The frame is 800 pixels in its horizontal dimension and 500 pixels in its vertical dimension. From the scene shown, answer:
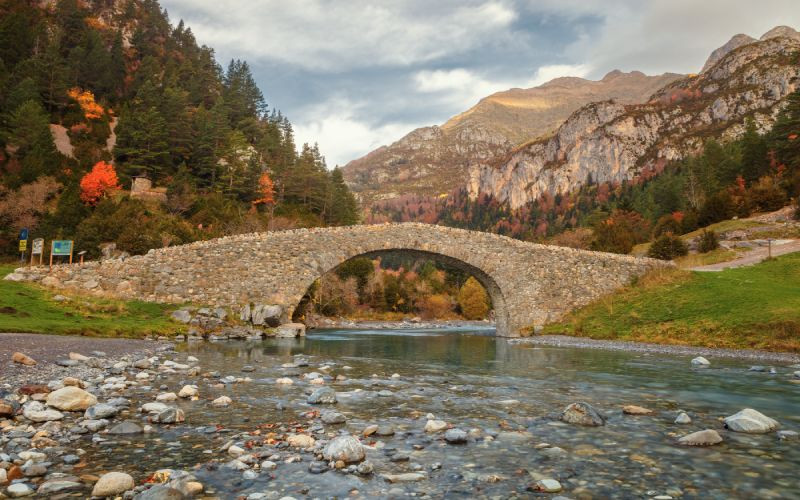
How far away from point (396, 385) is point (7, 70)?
76718mm

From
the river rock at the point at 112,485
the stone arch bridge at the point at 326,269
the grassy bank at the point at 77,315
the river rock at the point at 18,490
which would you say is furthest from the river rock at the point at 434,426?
the stone arch bridge at the point at 326,269

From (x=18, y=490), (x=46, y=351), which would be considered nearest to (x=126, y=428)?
(x=18, y=490)

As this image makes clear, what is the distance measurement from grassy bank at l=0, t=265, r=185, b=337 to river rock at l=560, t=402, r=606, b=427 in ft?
54.2

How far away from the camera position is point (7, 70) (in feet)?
197

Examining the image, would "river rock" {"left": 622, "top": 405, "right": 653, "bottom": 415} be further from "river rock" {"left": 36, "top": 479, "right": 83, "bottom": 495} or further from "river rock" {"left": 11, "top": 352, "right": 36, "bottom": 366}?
"river rock" {"left": 11, "top": 352, "right": 36, "bottom": 366}

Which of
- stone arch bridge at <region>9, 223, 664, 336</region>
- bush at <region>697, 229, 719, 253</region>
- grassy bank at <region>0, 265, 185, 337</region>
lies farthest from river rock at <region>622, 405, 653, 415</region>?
bush at <region>697, 229, 719, 253</region>

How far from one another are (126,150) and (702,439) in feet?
194

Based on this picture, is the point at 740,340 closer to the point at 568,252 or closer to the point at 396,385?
the point at 568,252

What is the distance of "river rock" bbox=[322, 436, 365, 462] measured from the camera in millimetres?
4910

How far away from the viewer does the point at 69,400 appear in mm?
6566

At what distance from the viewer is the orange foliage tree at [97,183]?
4444cm

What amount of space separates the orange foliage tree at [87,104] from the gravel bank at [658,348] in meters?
62.7

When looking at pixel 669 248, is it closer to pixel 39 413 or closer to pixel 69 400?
pixel 69 400

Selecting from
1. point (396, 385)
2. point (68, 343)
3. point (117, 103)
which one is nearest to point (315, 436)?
point (396, 385)
